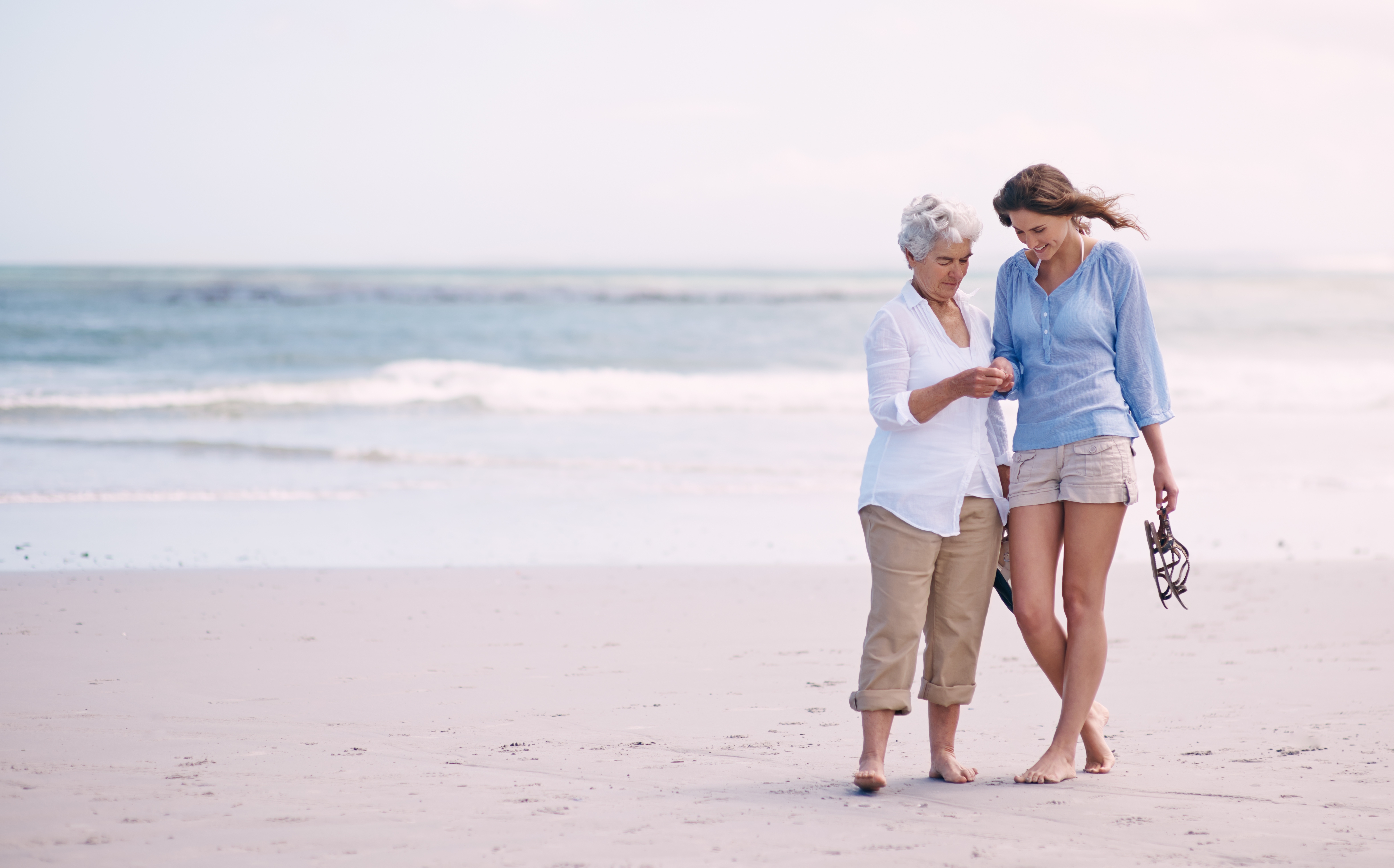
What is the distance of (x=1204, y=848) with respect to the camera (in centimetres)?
271

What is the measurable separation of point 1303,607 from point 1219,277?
45084mm

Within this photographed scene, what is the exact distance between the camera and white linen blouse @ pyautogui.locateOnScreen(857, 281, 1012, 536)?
9.93ft

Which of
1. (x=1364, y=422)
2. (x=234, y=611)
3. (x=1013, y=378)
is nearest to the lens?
(x=1013, y=378)

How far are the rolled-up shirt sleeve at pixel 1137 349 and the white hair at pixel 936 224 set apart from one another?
0.46m

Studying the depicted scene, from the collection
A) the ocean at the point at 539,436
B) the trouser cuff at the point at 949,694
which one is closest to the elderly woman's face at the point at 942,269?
the trouser cuff at the point at 949,694

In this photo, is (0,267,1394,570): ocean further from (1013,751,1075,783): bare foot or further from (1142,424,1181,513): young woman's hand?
(1142,424,1181,513): young woman's hand

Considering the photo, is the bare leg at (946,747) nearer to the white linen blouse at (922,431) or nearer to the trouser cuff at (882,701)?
the trouser cuff at (882,701)

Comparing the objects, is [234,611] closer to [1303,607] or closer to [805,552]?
[805,552]

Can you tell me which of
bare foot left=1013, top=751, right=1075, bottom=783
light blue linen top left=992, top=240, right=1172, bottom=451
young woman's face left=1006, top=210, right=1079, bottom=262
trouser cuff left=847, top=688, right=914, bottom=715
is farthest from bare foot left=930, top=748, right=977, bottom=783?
young woman's face left=1006, top=210, right=1079, bottom=262

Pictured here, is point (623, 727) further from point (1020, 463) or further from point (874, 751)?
point (1020, 463)

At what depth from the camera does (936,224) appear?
295cm

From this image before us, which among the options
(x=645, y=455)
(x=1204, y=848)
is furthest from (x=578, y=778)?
(x=645, y=455)

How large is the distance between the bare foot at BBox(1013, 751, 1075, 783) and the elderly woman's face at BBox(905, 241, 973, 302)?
1370 millimetres

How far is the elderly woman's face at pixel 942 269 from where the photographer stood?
298 centimetres
